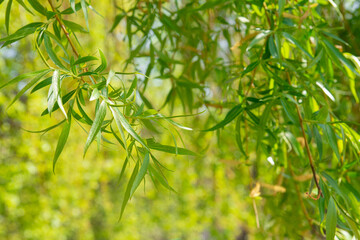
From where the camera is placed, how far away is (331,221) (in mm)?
439

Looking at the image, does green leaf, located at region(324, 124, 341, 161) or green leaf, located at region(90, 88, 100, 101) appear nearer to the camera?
green leaf, located at region(90, 88, 100, 101)

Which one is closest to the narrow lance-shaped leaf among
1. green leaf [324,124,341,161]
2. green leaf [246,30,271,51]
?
green leaf [246,30,271,51]

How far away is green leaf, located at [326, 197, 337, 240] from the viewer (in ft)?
1.42

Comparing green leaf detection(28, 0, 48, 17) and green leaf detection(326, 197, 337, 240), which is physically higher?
green leaf detection(28, 0, 48, 17)

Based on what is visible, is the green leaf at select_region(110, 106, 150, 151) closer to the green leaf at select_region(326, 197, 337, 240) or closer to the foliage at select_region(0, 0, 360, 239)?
the foliage at select_region(0, 0, 360, 239)

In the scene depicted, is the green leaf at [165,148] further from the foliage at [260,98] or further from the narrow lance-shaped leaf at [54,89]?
the narrow lance-shaped leaf at [54,89]

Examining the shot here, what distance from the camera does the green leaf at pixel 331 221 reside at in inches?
17.0

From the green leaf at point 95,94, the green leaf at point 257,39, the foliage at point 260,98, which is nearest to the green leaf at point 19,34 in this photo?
the foliage at point 260,98

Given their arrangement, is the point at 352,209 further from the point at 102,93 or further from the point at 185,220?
the point at 185,220

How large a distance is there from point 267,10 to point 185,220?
181cm

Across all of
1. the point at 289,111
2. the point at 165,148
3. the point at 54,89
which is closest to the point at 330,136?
the point at 289,111

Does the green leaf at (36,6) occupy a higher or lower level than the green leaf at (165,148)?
higher

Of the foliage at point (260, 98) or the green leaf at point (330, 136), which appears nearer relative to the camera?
the foliage at point (260, 98)

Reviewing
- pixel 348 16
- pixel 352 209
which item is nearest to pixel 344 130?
pixel 352 209
